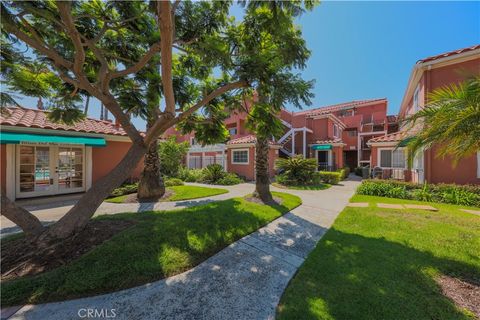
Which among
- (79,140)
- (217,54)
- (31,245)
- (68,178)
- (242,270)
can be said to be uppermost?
(217,54)

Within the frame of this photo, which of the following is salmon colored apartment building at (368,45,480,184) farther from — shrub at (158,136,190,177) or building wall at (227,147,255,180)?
shrub at (158,136,190,177)

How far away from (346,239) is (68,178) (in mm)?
14718

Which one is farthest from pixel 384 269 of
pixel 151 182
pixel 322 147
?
pixel 322 147

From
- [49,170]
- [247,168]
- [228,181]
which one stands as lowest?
[228,181]

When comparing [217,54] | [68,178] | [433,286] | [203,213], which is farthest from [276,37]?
[68,178]

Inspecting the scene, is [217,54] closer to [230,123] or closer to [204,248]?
[204,248]

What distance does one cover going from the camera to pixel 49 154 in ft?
36.8

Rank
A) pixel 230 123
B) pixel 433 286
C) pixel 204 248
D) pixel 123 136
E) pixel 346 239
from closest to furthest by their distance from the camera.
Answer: pixel 433 286 < pixel 204 248 < pixel 346 239 < pixel 123 136 < pixel 230 123

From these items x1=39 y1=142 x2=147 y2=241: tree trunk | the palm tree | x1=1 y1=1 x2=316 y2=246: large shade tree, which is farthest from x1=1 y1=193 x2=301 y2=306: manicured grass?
the palm tree

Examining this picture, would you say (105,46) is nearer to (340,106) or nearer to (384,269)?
(384,269)

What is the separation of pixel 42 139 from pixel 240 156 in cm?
1574

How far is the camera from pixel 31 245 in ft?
15.8

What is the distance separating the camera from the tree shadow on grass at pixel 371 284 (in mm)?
3209

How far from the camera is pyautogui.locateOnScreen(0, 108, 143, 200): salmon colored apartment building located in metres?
9.71
